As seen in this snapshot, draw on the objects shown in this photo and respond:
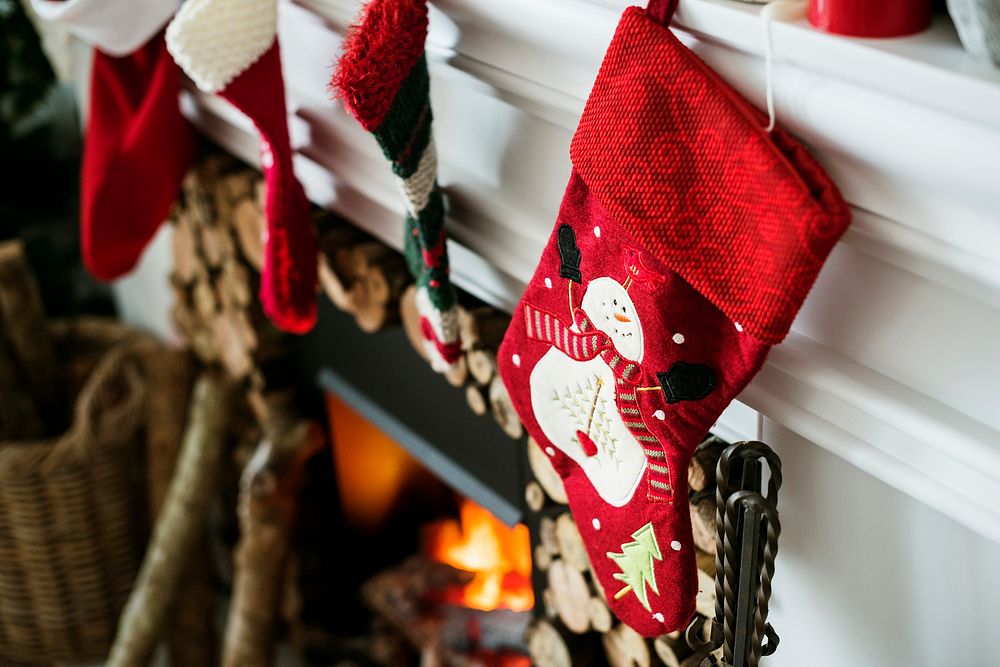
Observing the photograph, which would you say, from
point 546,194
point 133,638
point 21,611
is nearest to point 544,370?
point 546,194

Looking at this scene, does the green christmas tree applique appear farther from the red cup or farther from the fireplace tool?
the red cup

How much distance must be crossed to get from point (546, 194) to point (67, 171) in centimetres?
138

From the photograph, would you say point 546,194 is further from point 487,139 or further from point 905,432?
point 905,432

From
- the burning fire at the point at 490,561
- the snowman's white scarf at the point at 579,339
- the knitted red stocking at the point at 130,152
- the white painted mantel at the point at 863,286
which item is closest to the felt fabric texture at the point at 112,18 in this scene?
the knitted red stocking at the point at 130,152

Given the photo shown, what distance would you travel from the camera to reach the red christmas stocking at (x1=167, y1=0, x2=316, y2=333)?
1.05m

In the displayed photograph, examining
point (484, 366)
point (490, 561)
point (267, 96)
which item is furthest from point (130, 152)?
point (490, 561)

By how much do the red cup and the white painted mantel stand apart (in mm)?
13

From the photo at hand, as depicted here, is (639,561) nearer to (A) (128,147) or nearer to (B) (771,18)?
(B) (771,18)

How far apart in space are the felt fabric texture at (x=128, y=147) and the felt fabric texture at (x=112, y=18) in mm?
117

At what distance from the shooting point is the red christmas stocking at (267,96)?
1.05 meters

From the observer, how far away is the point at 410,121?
3.23 feet

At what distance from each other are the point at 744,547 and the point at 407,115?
0.49m

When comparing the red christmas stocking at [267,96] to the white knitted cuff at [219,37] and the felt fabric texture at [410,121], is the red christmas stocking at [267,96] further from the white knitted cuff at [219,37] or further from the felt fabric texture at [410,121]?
the felt fabric texture at [410,121]

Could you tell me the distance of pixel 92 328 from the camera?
6.83 feet
